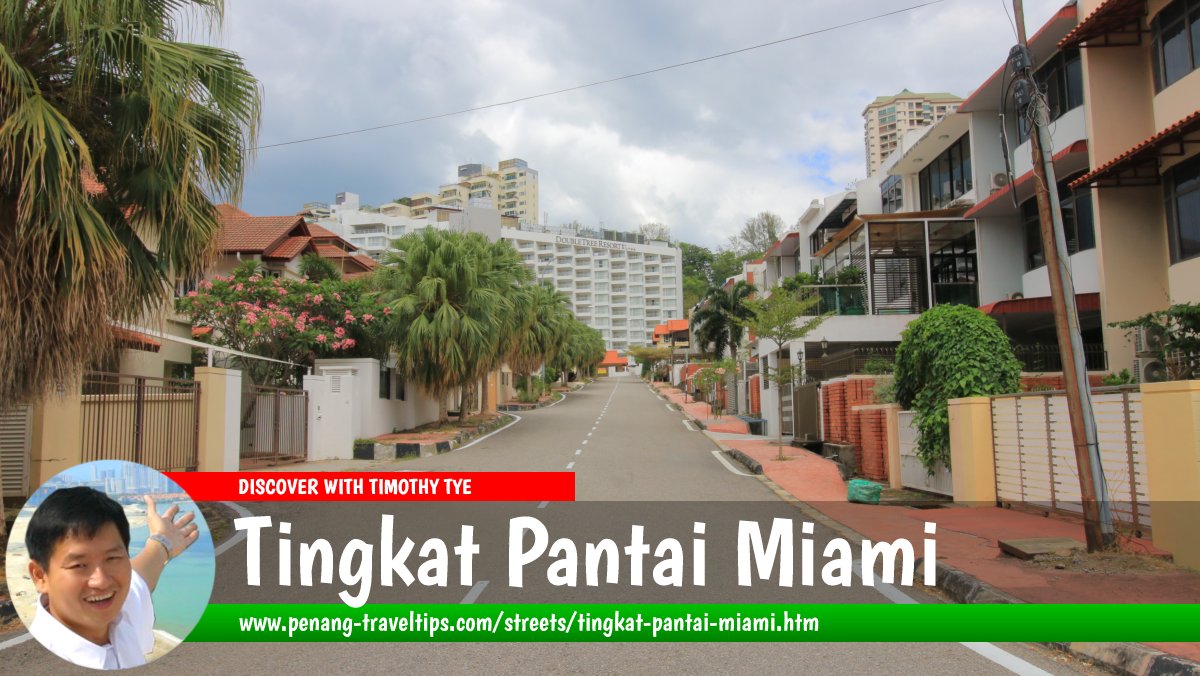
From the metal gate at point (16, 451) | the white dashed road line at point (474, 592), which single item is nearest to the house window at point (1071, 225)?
the white dashed road line at point (474, 592)

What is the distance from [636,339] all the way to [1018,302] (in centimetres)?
14406

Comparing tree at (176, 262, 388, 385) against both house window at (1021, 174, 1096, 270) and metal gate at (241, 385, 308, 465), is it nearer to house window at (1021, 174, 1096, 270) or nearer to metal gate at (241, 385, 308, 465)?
metal gate at (241, 385, 308, 465)

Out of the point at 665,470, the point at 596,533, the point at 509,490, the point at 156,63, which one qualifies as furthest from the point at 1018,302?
the point at 156,63

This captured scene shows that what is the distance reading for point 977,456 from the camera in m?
12.8

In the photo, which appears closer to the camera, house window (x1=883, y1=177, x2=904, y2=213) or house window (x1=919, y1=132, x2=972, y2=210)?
house window (x1=919, y1=132, x2=972, y2=210)

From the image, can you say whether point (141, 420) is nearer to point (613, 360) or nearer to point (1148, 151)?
point (1148, 151)

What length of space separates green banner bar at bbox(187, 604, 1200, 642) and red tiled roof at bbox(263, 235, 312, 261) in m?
28.1

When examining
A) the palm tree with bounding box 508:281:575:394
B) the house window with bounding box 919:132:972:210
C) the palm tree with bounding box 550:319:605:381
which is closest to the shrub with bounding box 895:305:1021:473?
the house window with bounding box 919:132:972:210

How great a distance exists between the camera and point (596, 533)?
1087 cm

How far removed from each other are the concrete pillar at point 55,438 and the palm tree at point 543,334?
39221 mm

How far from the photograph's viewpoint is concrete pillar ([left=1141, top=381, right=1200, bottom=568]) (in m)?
7.62

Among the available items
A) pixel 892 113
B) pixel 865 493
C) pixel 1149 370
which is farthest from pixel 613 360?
pixel 865 493

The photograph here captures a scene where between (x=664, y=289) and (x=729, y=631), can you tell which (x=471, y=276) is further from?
(x=664, y=289)

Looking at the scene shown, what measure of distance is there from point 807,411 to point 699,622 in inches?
794
